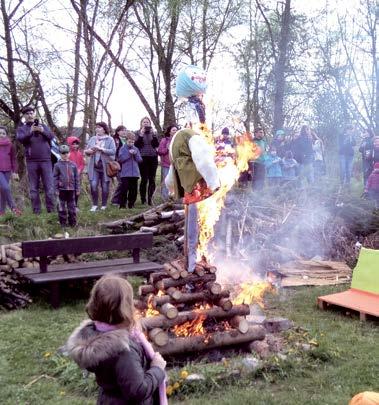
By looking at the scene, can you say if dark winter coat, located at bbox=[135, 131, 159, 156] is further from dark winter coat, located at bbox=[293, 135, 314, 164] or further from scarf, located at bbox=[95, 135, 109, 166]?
dark winter coat, located at bbox=[293, 135, 314, 164]

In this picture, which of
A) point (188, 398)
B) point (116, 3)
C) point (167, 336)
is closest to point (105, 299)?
point (188, 398)

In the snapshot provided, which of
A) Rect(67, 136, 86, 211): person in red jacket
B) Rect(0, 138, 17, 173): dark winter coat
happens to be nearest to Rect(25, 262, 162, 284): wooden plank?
Rect(0, 138, 17, 173): dark winter coat

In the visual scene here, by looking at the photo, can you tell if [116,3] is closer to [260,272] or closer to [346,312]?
[260,272]

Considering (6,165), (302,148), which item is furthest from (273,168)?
(6,165)

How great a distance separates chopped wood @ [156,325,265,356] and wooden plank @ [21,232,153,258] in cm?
302

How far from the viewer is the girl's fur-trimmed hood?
8.64 ft

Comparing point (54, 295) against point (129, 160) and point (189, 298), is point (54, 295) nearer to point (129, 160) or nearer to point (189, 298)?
point (189, 298)

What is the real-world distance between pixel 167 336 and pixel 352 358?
1985 mm

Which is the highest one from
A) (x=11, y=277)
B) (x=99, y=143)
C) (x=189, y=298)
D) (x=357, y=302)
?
(x=99, y=143)

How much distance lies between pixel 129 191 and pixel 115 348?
9.11m

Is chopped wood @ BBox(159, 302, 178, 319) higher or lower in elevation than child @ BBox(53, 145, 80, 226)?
lower

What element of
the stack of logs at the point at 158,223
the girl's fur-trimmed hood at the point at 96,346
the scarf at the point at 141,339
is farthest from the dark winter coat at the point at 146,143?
the girl's fur-trimmed hood at the point at 96,346

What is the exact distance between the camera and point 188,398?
4711 mm

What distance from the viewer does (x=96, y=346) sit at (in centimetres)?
265
